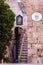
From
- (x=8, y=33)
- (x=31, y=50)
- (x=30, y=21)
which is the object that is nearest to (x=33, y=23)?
(x=30, y=21)

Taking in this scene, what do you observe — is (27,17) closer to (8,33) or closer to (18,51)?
(18,51)

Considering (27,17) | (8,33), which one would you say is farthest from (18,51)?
(8,33)

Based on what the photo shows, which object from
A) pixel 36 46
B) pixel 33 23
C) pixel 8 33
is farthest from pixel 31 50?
pixel 8 33

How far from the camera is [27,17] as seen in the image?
34.9 ft

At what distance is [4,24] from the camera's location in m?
8.40

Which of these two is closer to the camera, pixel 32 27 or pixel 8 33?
pixel 8 33

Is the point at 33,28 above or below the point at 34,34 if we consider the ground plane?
above

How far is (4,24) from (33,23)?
2.29 m

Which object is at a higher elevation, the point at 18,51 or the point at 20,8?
the point at 20,8

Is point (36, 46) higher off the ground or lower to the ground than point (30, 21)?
lower

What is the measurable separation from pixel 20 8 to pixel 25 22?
47cm

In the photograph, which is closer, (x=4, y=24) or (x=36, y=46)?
(x=4, y=24)

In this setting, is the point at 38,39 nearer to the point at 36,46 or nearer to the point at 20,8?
the point at 36,46

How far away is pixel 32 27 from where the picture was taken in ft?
34.7
